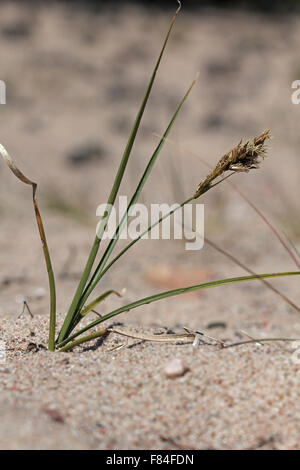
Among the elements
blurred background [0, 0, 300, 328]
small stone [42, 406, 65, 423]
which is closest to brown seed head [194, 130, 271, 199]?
small stone [42, 406, 65, 423]

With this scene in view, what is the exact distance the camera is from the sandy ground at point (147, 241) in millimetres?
904

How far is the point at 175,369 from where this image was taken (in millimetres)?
976

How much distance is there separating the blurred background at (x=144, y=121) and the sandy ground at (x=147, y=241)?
0.04 ft

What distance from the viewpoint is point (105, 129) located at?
13.0 feet

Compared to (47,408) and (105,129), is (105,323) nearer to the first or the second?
(47,408)

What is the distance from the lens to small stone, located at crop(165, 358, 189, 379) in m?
0.97

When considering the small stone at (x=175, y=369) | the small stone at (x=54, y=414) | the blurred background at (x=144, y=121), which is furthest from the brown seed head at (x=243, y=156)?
the blurred background at (x=144, y=121)

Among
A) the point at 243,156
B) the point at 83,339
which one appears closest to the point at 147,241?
the point at 83,339

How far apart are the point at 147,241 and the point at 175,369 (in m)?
1.67

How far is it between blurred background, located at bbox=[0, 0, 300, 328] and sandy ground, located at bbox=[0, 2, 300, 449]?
0.04 feet

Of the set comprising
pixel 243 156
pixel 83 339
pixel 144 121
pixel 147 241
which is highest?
pixel 144 121

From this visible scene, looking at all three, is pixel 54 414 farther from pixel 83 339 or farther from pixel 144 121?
pixel 144 121

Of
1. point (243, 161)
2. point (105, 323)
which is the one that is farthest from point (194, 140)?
point (243, 161)
